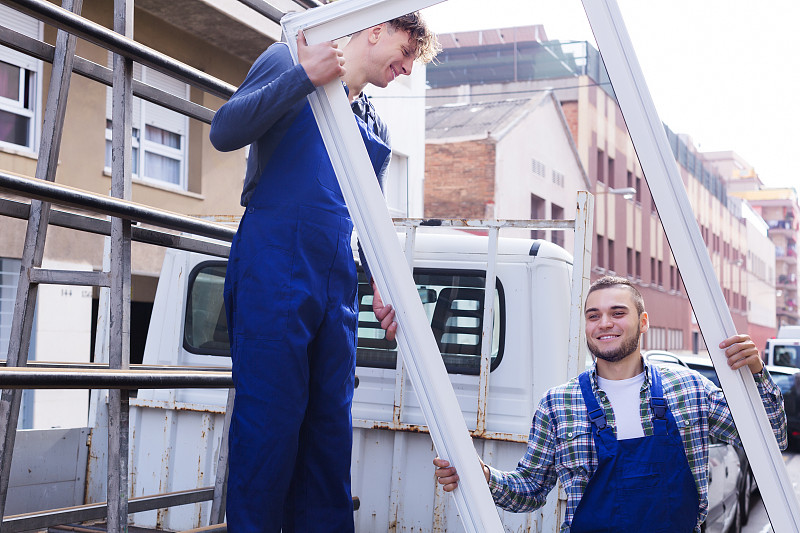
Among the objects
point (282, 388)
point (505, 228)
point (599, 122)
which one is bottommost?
point (282, 388)

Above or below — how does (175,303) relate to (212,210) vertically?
below

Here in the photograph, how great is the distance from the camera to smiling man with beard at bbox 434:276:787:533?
2.38 meters

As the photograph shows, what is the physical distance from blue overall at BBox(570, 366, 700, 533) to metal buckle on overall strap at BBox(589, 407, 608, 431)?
0.01m

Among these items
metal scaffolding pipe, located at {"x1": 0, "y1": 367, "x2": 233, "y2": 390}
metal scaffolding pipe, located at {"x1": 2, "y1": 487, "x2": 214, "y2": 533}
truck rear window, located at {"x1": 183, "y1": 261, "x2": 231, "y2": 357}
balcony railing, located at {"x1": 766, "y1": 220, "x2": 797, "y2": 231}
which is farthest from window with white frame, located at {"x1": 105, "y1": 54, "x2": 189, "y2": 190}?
balcony railing, located at {"x1": 766, "y1": 220, "x2": 797, "y2": 231}

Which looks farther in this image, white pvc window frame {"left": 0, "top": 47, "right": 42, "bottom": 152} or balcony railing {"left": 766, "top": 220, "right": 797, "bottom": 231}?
balcony railing {"left": 766, "top": 220, "right": 797, "bottom": 231}

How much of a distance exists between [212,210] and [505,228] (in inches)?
353

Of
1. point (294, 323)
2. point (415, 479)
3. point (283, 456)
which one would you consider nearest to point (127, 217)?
point (294, 323)

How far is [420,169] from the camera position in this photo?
1952 centimetres

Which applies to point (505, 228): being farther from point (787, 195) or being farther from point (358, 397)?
point (787, 195)

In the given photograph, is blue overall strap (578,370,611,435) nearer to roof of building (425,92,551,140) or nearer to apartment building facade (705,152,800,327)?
roof of building (425,92,551,140)

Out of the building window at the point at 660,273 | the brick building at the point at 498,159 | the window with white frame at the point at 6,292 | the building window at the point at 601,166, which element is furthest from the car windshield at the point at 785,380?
the building window at the point at 660,273

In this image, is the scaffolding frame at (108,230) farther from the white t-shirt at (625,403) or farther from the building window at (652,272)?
the building window at (652,272)

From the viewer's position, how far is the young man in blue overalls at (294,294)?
5.92 ft

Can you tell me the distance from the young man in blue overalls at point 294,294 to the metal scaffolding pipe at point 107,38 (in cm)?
38
